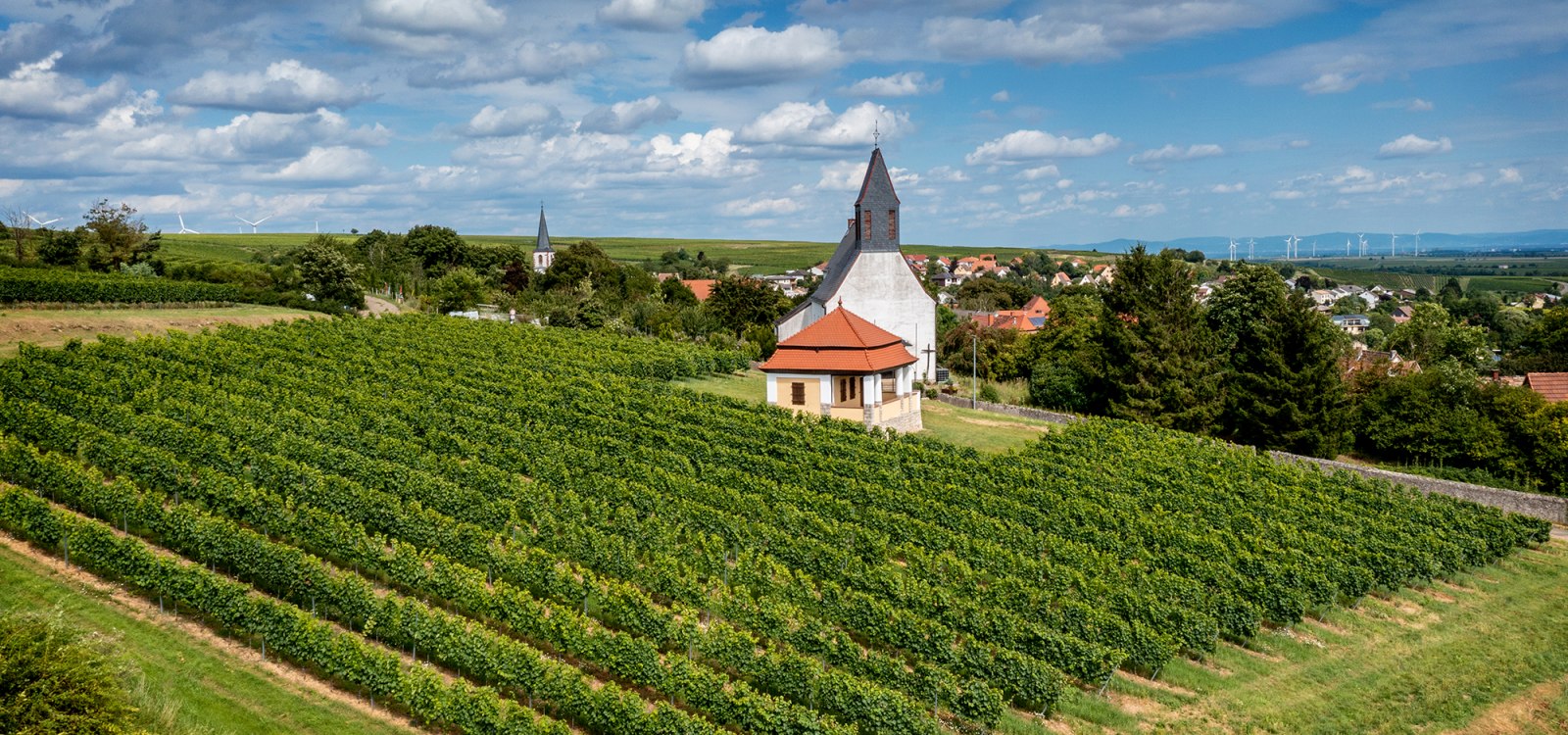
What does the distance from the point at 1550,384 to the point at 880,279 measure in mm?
29136

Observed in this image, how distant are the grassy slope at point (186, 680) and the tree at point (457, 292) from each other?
5679cm

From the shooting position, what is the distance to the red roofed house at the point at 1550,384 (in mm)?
41375

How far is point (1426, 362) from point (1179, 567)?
149 feet

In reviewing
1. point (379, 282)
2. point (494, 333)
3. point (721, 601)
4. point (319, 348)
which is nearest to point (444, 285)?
point (379, 282)

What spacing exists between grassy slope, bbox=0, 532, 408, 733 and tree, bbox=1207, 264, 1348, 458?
37.0 metres

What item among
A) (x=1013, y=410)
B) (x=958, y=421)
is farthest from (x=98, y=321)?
(x=1013, y=410)

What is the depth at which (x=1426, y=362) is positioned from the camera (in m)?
58.3

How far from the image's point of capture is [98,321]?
148 ft

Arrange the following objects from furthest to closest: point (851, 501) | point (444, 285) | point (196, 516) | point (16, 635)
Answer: point (444, 285) → point (851, 501) → point (196, 516) → point (16, 635)

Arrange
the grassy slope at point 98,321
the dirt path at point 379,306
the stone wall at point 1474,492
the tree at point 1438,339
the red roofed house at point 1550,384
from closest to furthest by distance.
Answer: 1. the stone wall at point 1474,492
2. the red roofed house at point 1550,384
3. the grassy slope at point 98,321
4. the tree at point 1438,339
5. the dirt path at point 379,306

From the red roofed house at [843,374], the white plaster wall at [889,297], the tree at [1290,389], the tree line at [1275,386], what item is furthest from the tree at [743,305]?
the tree at [1290,389]

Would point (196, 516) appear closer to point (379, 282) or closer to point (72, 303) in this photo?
point (72, 303)

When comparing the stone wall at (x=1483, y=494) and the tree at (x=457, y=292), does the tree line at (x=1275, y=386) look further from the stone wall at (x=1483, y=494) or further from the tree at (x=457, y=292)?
the tree at (x=457, y=292)

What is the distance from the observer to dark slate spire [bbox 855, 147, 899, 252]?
49125mm
